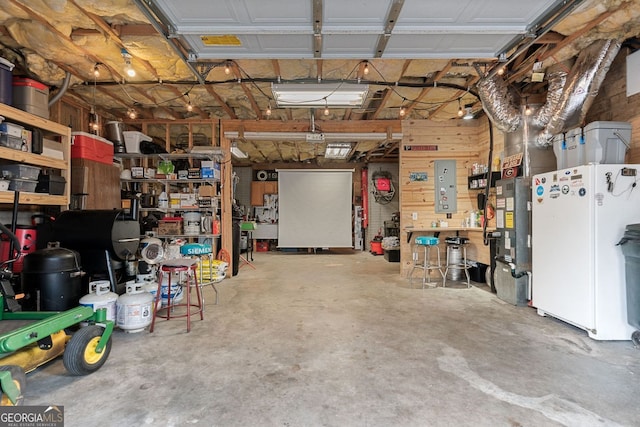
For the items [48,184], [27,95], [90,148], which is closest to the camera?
[27,95]

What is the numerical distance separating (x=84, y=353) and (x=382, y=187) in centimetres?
871

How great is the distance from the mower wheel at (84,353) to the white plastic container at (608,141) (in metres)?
4.75

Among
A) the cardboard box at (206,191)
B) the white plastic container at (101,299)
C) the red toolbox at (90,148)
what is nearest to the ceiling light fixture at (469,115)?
the cardboard box at (206,191)

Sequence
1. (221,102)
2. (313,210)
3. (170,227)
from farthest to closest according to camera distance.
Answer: (313,210)
(170,227)
(221,102)

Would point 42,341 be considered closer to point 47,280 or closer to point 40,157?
point 47,280

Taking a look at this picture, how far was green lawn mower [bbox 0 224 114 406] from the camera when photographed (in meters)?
1.82

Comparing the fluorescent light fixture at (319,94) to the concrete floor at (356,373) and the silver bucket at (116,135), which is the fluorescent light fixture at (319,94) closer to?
the concrete floor at (356,373)

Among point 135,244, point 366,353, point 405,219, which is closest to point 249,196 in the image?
point 405,219

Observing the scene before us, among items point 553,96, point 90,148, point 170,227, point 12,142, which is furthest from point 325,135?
point 12,142

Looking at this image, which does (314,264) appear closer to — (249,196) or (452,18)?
(249,196)

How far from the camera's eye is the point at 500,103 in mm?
4219

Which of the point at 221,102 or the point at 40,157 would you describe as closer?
the point at 40,157

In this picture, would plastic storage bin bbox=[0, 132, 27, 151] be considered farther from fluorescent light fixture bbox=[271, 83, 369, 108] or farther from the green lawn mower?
fluorescent light fixture bbox=[271, 83, 369, 108]

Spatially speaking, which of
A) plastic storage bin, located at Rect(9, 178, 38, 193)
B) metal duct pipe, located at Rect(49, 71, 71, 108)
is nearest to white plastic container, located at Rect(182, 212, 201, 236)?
plastic storage bin, located at Rect(9, 178, 38, 193)
